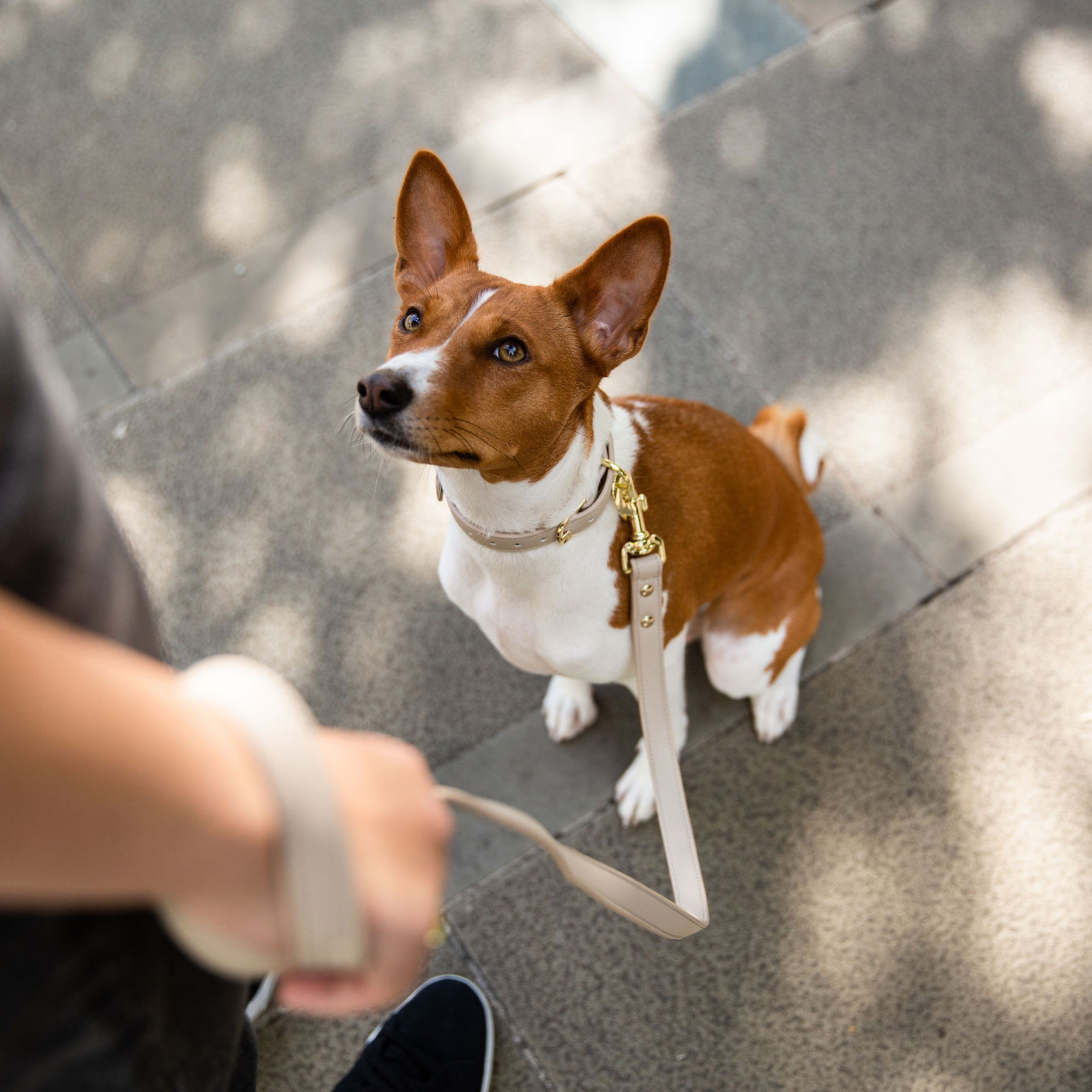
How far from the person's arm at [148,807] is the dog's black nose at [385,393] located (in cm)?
83

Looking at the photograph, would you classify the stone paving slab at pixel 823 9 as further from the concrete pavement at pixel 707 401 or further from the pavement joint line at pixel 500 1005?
the pavement joint line at pixel 500 1005

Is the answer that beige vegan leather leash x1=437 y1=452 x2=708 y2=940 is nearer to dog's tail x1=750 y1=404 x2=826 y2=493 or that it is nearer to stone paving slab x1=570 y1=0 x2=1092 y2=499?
dog's tail x1=750 y1=404 x2=826 y2=493

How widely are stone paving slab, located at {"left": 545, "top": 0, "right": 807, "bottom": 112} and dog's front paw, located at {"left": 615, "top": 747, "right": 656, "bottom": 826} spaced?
2.61 m

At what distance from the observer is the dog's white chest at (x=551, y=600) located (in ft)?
6.26

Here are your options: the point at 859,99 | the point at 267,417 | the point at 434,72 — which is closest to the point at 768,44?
the point at 859,99

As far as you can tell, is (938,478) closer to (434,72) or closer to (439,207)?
(439,207)

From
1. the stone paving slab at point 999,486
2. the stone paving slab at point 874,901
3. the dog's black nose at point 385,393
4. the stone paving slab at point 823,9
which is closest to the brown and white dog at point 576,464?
the dog's black nose at point 385,393

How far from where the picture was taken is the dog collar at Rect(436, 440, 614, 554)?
1827mm

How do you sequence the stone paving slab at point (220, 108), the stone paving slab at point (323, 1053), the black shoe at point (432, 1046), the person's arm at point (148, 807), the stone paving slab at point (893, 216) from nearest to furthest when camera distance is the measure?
the person's arm at point (148, 807)
the black shoe at point (432, 1046)
the stone paving slab at point (323, 1053)
the stone paving slab at point (893, 216)
the stone paving slab at point (220, 108)

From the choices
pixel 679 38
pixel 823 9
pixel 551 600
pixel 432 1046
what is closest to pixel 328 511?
pixel 551 600

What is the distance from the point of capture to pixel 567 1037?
2334 millimetres

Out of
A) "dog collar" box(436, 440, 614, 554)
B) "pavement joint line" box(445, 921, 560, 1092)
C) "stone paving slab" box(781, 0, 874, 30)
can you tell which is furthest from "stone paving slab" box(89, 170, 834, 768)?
"stone paving slab" box(781, 0, 874, 30)

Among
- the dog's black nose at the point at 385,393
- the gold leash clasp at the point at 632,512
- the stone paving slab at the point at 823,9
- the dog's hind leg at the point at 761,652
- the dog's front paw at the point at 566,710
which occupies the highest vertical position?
the dog's black nose at the point at 385,393

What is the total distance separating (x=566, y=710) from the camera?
2646 millimetres
